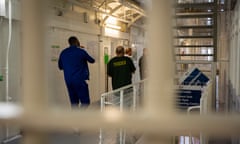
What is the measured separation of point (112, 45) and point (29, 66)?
8.30m

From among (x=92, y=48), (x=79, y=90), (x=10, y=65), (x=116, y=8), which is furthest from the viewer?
(x=116, y=8)

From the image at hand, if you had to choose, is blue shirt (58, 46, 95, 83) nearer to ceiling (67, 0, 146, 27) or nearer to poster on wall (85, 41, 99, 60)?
ceiling (67, 0, 146, 27)

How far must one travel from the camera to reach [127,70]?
198 inches

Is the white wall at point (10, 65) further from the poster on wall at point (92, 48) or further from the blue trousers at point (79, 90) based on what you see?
the poster on wall at point (92, 48)

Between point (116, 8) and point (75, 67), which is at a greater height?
point (116, 8)

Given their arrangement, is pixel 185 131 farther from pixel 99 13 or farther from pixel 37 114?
pixel 99 13

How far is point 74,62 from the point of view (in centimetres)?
477

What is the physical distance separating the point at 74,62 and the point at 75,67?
0.08 meters

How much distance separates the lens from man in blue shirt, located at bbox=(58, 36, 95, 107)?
15.5ft

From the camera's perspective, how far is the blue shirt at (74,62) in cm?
472

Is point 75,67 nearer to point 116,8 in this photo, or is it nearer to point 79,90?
point 79,90

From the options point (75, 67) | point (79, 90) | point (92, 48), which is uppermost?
point (92, 48)

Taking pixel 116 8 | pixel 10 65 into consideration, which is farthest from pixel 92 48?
pixel 10 65

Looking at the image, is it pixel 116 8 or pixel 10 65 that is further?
pixel 116 8
